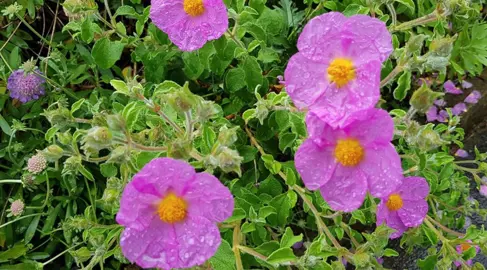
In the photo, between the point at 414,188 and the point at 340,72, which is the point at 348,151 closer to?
the point at 340,72

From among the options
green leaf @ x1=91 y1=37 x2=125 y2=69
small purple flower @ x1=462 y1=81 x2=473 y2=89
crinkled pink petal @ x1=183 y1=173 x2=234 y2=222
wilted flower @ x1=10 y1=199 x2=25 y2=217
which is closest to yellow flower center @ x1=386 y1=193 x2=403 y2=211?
crinkled pink petal @ x1=183 y1=173 x2=234 y2=222

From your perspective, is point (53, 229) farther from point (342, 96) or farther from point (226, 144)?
point (342, 96)

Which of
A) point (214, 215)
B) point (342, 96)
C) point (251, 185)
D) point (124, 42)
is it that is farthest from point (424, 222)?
point (124, 42)

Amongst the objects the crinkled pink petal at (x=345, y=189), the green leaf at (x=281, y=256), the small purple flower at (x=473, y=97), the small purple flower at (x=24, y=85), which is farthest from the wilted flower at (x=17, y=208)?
the small purple flower at (x=473, y=97)

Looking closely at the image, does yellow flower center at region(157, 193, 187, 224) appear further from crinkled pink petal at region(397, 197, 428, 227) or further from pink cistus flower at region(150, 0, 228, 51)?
crinkled pink petal at region(397, 197, 428, 227)

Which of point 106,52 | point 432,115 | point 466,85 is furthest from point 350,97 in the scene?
point 466,85

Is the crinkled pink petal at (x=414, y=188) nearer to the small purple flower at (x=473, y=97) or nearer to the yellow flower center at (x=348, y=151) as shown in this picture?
the yellow flower center at (x=348, y=151)

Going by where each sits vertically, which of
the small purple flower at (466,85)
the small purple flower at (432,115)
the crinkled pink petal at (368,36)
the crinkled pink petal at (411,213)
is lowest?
the small purple flower at (466,85)
